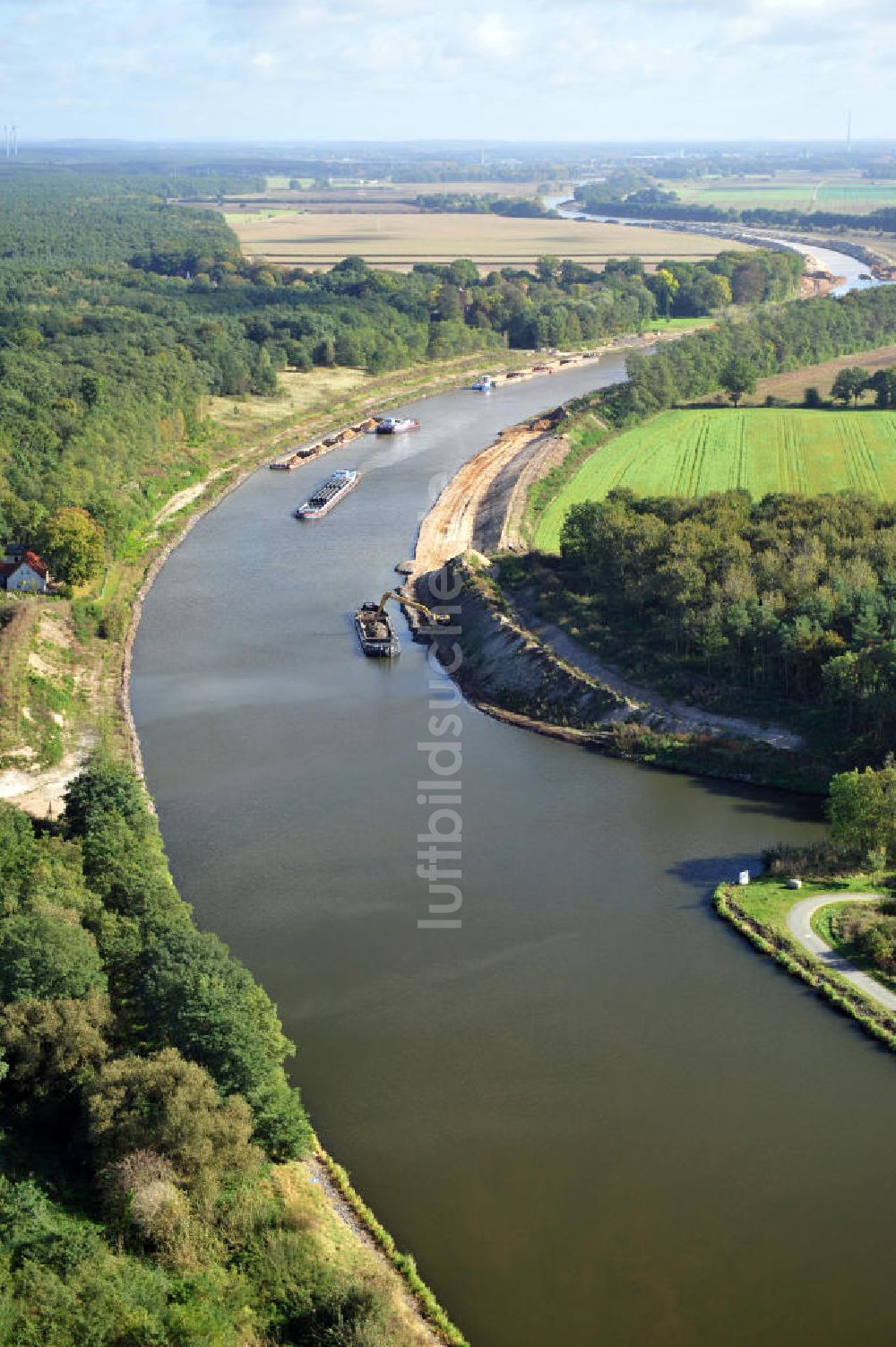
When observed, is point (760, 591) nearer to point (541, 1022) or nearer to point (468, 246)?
point (541, 1022)

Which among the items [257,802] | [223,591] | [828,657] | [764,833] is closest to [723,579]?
[828,657]

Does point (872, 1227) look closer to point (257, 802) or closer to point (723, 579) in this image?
point (257, 802)

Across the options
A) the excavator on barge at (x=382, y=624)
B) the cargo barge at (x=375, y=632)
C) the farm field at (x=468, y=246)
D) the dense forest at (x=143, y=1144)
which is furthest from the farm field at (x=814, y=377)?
the dense forest at (x=143, y=1144)

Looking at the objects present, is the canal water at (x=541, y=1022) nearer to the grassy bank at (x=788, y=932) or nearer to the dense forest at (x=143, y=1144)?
the grassy bank at (x=788, y=932)

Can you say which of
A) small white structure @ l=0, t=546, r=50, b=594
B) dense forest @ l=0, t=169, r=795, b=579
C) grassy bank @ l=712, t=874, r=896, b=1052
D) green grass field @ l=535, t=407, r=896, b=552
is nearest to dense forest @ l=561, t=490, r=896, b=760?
grassy bank @ l=712, t=874, r=896, b=1052

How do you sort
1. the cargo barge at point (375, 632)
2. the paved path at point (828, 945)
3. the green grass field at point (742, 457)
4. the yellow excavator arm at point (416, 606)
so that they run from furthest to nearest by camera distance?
the green grass field at point (742, 457)
the yellow excavator arm at point (416, 606)
the cargo barge at point (375, 632)
the paved path at point (828, 945)

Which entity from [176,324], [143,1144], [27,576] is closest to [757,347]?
[176,324]
